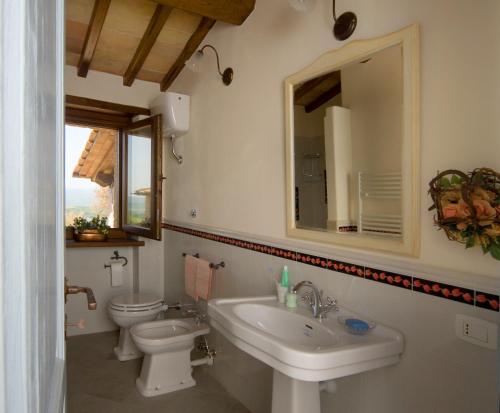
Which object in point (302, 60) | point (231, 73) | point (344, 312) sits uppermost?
point (231, 73)

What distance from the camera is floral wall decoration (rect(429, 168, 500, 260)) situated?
1000 millimetres

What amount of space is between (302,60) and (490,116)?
99 centimetres

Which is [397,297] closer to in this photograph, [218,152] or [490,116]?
[490,116]

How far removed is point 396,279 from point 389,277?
0.03 meters

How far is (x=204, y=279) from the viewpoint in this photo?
8.80 feet

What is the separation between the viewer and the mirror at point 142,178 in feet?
10.3

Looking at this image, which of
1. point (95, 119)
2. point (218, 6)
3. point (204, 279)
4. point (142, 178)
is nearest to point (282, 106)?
point (218, 6)

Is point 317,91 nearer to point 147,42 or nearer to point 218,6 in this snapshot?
point 218,6

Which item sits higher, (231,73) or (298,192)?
(231,73)

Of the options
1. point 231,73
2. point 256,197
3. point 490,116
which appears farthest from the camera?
point 231,73

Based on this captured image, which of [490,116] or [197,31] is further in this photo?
[197,31]

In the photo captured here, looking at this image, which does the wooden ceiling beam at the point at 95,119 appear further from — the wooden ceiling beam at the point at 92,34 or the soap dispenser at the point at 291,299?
the soap dispenser at the point at 291,299

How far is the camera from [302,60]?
1.85 meters

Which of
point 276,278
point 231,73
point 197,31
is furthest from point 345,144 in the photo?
point 197,31
